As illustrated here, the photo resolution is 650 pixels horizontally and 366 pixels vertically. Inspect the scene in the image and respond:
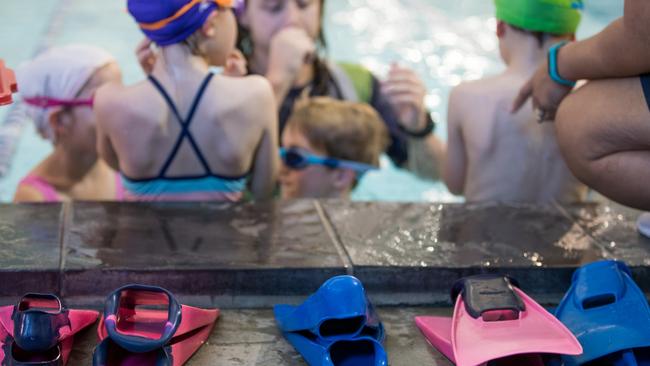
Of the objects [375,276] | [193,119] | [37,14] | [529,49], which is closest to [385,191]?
[529,49]

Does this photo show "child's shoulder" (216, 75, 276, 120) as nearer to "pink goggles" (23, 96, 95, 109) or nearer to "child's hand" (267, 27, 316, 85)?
"pink goggles" (23, 96, 95, 109)

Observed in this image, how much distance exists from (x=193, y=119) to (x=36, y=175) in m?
0.99

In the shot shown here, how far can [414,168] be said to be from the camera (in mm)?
4414

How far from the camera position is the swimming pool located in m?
7.48

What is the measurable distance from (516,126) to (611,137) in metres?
0.83

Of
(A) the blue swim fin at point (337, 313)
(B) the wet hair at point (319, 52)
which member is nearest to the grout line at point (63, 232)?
(A) the blue swim fin at point (337, 313)

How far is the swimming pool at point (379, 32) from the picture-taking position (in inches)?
295

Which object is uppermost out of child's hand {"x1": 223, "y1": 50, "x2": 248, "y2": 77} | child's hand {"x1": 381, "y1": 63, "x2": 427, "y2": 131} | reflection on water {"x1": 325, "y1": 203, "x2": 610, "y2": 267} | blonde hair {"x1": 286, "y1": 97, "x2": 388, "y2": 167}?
child's hand {"x1": 223, "y1": 50, "x2": 248, "y2": 77}

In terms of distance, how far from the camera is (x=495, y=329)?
1.99 meters

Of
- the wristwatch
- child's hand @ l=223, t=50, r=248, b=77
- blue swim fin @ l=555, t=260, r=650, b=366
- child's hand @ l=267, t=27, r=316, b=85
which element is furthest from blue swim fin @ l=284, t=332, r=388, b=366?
child's hand @ l=267, t=27, r=316, b=85

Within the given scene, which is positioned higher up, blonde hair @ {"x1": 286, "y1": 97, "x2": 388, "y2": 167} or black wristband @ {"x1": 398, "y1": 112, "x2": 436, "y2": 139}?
blonde hair @ {"x1": 286, "y1": 97, "x2": 388, "y2": 167}

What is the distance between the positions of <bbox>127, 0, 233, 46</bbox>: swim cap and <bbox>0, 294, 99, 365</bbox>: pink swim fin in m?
1.15

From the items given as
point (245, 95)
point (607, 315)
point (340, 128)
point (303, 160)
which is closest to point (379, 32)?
point (340, 128)

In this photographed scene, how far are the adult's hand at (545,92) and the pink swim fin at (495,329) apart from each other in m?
0.73
